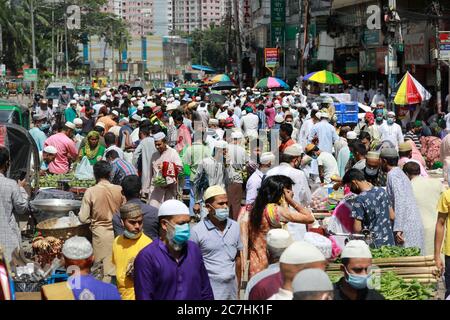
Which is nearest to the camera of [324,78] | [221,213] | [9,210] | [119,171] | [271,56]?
[221,213]

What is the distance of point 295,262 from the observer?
17.4ft

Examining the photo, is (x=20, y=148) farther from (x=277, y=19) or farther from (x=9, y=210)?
(x=277, y=19)

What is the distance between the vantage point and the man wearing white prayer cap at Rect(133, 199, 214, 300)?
20.9 feet

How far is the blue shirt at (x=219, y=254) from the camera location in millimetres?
7586

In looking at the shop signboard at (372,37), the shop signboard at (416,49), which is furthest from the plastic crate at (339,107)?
the shop signboard at (372,37)

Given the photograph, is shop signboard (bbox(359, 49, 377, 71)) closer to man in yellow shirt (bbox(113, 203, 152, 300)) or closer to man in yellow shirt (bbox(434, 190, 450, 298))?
man in yellow shirt (bbox(434, 190, 450, 298))

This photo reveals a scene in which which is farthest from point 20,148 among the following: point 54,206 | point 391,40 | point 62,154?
point 391,40

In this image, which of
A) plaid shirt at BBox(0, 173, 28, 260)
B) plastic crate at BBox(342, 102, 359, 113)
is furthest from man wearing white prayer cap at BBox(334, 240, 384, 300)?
plastic crate at BBox(342, 102, 359, 113)

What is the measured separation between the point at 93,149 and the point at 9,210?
177 inches

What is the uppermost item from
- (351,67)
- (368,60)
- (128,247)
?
(368,60)

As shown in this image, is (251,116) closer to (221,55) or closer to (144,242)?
(144,242)

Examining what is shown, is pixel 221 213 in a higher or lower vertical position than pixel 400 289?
higher

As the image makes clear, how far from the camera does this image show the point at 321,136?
56.4 ft

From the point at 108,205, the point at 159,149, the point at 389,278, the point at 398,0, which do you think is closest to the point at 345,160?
the point at 159,149
